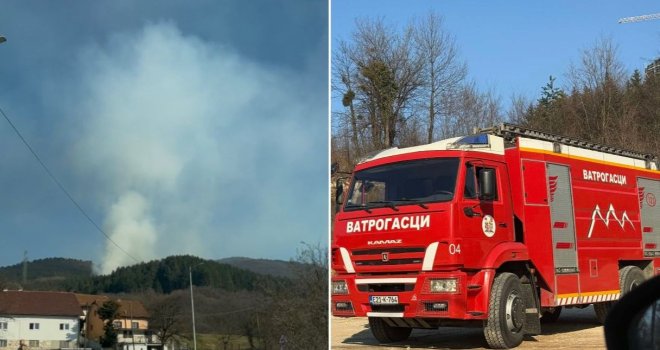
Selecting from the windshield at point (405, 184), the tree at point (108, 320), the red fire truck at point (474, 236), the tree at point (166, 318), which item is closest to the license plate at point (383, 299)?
the red fire truck at point (474, 236)

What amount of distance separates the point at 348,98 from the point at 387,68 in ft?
7.14

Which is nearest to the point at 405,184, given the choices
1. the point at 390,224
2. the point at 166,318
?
the point at 390,224

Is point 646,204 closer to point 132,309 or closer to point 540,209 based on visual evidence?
point 540,209

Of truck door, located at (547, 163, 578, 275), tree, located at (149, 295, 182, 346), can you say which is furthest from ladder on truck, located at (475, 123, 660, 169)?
tree, located at (149, 295, 182, 346)

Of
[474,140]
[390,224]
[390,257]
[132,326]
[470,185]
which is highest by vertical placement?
[474,140]

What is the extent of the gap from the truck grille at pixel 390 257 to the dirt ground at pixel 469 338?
3.33 ft

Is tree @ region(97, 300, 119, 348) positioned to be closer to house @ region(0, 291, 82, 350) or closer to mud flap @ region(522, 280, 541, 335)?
house @ region(0, 291, 82, 350)

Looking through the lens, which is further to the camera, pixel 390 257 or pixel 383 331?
pixel 383 331

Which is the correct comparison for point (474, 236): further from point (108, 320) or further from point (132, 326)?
point (108, 320)

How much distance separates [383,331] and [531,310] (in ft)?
5.36

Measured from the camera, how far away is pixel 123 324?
296 centimetres

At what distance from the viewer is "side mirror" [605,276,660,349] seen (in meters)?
1.38

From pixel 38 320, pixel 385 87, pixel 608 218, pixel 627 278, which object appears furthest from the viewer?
pixel 385 87

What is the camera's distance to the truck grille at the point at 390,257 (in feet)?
21.0
